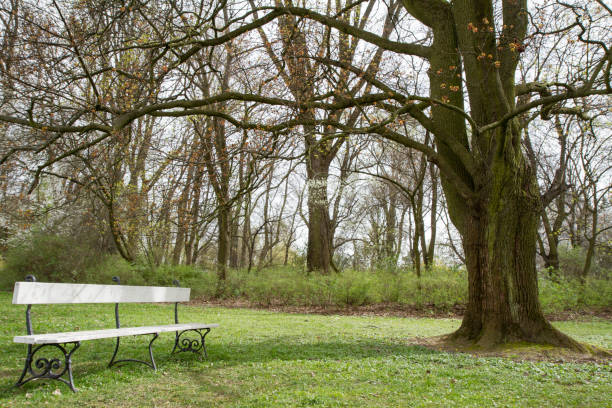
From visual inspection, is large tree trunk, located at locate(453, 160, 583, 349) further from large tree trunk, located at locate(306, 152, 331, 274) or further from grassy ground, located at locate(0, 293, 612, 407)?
large tree trunk, located at locate(306, 152, 331, 274)

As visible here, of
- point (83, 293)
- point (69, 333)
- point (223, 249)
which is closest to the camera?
point (69, 333)

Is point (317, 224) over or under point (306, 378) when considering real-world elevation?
over

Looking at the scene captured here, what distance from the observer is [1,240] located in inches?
734

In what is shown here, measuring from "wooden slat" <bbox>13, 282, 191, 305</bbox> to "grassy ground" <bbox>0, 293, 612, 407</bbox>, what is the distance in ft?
2.55

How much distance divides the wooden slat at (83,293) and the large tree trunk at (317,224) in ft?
41.3

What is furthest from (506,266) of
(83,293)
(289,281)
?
(289,281)

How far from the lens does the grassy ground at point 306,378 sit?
4.25 m

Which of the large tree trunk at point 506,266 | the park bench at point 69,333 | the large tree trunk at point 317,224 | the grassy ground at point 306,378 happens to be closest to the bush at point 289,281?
the large tree trunk at point 317,224

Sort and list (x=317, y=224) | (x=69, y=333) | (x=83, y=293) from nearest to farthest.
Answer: (x=69, y=333)
(x=83, y=293)
(x=317, y=224)

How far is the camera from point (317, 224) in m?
19.8

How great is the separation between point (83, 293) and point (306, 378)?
255cm

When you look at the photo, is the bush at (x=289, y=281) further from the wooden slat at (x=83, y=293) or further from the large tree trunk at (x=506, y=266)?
the wooden slat at (x=83, y=293)

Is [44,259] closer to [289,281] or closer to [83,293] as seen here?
[289,281]

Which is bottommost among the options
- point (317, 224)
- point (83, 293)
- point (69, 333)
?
point (69, 333)
